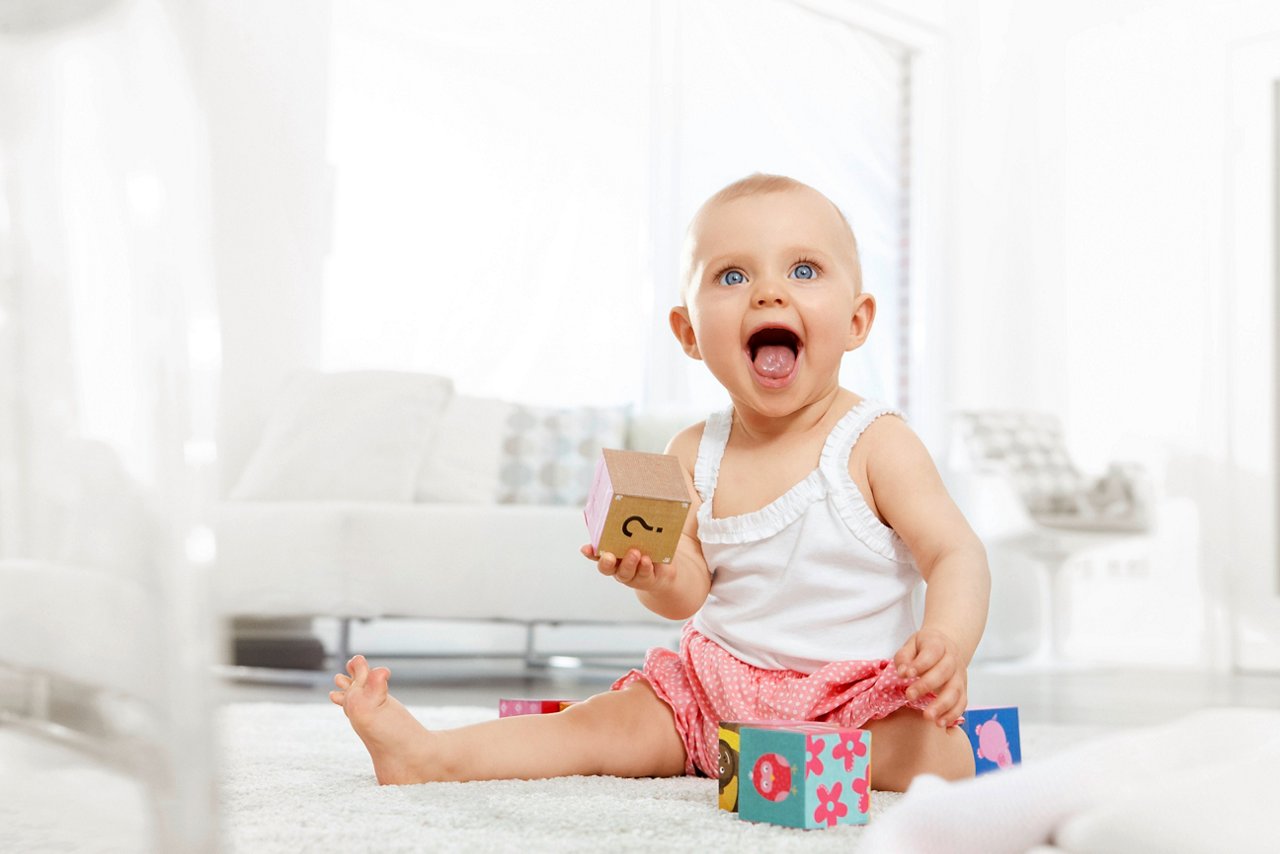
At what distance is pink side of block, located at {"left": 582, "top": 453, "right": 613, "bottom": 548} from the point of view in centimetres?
104

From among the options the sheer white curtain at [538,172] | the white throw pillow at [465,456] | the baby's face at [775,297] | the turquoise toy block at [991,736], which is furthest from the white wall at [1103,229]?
the baby's face at [775,297]

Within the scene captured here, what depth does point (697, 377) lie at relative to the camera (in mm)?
4637

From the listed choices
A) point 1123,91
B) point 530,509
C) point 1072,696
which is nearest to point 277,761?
point 530,509

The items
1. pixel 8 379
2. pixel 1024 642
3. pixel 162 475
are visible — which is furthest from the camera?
pixel 1024 642

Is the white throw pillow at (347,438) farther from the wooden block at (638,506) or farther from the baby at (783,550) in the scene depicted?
the wooden block at (638,506)

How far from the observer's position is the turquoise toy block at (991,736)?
117 cm

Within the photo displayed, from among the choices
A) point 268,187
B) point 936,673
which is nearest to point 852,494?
point 936,673

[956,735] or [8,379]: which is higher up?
Answer: [8,379]

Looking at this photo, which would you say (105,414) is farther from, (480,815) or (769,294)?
(769,294)

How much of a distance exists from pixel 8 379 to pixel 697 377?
381 centimetres

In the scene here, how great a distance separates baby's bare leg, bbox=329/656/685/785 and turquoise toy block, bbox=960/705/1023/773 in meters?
0.26

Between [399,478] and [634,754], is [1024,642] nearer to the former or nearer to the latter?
[399,478]

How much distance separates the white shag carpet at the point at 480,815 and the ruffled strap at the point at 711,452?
0.28 meters

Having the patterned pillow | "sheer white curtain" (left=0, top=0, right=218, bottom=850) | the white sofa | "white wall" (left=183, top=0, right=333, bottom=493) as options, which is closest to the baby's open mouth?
"sheer white curtain" (left=0, top=0, right=218, bottom=850)
